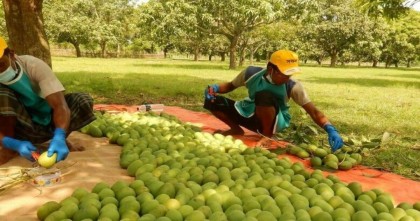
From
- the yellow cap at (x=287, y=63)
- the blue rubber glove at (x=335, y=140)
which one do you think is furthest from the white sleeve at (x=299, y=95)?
the blue rubber glove at (x=335, y=140)

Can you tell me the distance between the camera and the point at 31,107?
3590mm

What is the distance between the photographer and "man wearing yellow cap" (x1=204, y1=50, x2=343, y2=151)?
4.10 metres

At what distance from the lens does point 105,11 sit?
147 feet

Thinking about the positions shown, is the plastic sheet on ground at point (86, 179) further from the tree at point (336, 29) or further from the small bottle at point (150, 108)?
the tree at point (336, 29)

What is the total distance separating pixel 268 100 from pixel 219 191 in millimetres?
1926

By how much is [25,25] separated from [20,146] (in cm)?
384

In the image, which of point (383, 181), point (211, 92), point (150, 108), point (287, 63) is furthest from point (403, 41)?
point (383, 181)

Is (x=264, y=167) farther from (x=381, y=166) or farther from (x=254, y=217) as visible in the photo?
(x=381, y=166)

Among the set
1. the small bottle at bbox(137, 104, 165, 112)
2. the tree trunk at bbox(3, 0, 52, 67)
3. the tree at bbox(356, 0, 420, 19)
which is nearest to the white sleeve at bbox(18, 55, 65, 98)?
the small bottle at bbox(137, 104, 165, 112)

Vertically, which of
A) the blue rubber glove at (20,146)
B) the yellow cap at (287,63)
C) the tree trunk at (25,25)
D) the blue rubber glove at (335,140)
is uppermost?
the tree trunk at (25,25)

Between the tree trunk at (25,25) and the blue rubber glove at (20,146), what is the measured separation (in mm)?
3597

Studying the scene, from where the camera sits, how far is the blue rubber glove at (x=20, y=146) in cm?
318

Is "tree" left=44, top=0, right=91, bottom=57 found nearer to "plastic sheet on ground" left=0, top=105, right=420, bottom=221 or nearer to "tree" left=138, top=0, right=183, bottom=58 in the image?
"tree" left=138, top=0, right=183, bottom=58

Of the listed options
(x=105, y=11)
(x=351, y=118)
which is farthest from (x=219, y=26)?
(x=105, y=11)
